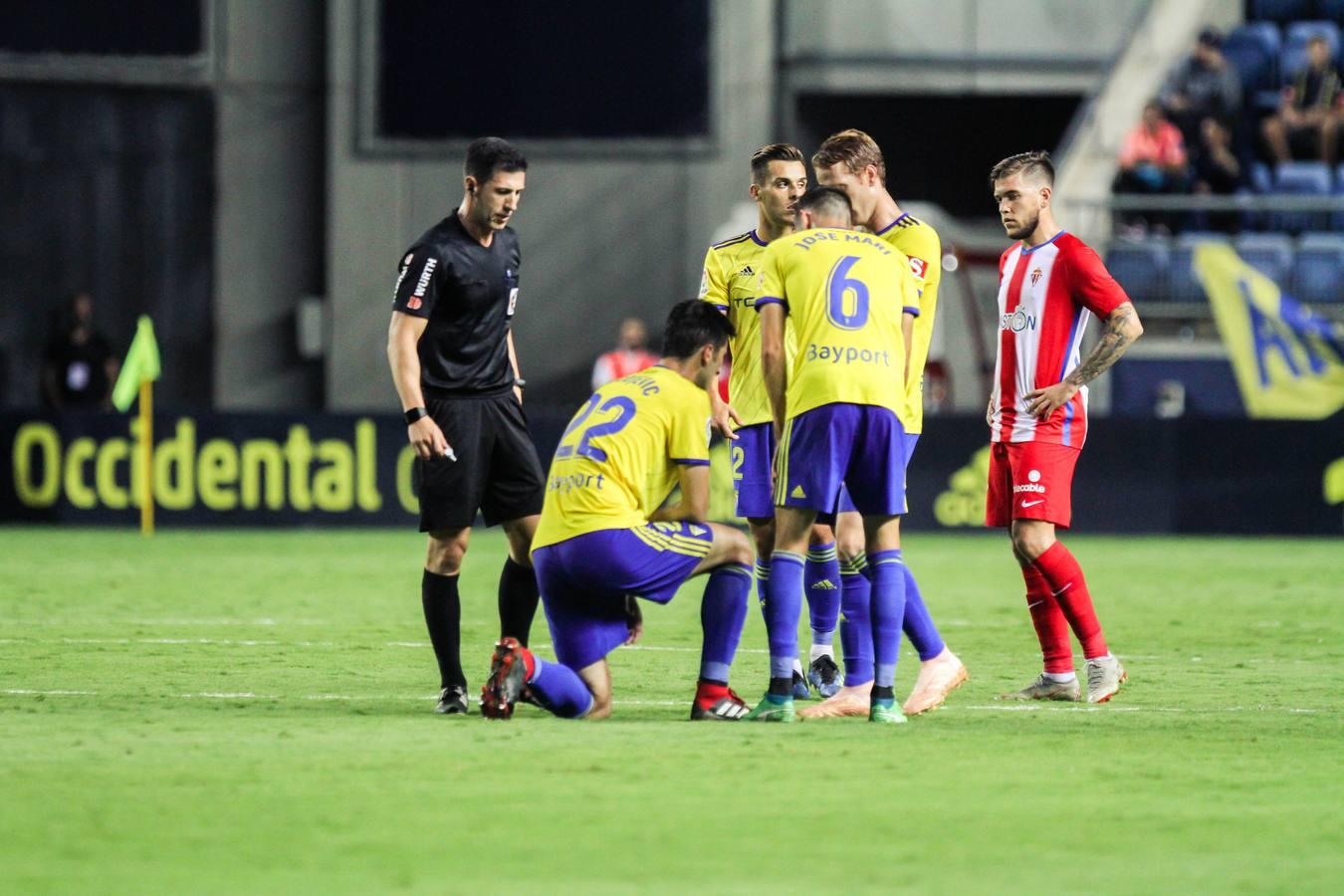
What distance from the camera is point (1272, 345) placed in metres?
20.5

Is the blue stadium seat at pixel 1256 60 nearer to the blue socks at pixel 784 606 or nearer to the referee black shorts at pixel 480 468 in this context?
the referee black shorts at pixel 480 468

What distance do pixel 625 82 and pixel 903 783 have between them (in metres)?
21.4

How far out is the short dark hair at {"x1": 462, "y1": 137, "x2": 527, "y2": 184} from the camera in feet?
27.7

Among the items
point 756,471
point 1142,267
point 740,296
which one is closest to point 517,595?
point 756,471

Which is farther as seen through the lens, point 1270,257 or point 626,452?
point 1270,257

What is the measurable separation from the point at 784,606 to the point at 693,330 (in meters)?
1.05

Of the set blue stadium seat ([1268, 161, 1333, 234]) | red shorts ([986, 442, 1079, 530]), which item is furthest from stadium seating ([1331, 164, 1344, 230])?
red shorts ([986, 442, 1079, 530])

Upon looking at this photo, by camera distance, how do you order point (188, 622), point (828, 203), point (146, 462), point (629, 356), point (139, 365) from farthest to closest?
1. point (629, 356)
2. point (146, 462)
3. point (139, 365)
4. point (188, 622)
5. point (828, 203)

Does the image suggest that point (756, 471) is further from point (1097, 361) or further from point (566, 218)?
point (566, 218)

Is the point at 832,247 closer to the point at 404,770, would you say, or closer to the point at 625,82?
the point at 404,770

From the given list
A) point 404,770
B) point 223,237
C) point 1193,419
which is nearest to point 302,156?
point 223,237

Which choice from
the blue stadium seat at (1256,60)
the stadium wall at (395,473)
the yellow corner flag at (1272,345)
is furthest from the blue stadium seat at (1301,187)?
the stadium wall at (395,473)

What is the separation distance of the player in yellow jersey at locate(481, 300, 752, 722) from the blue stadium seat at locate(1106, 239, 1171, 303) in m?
15.3

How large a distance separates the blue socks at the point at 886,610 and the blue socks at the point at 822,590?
2.67ft
